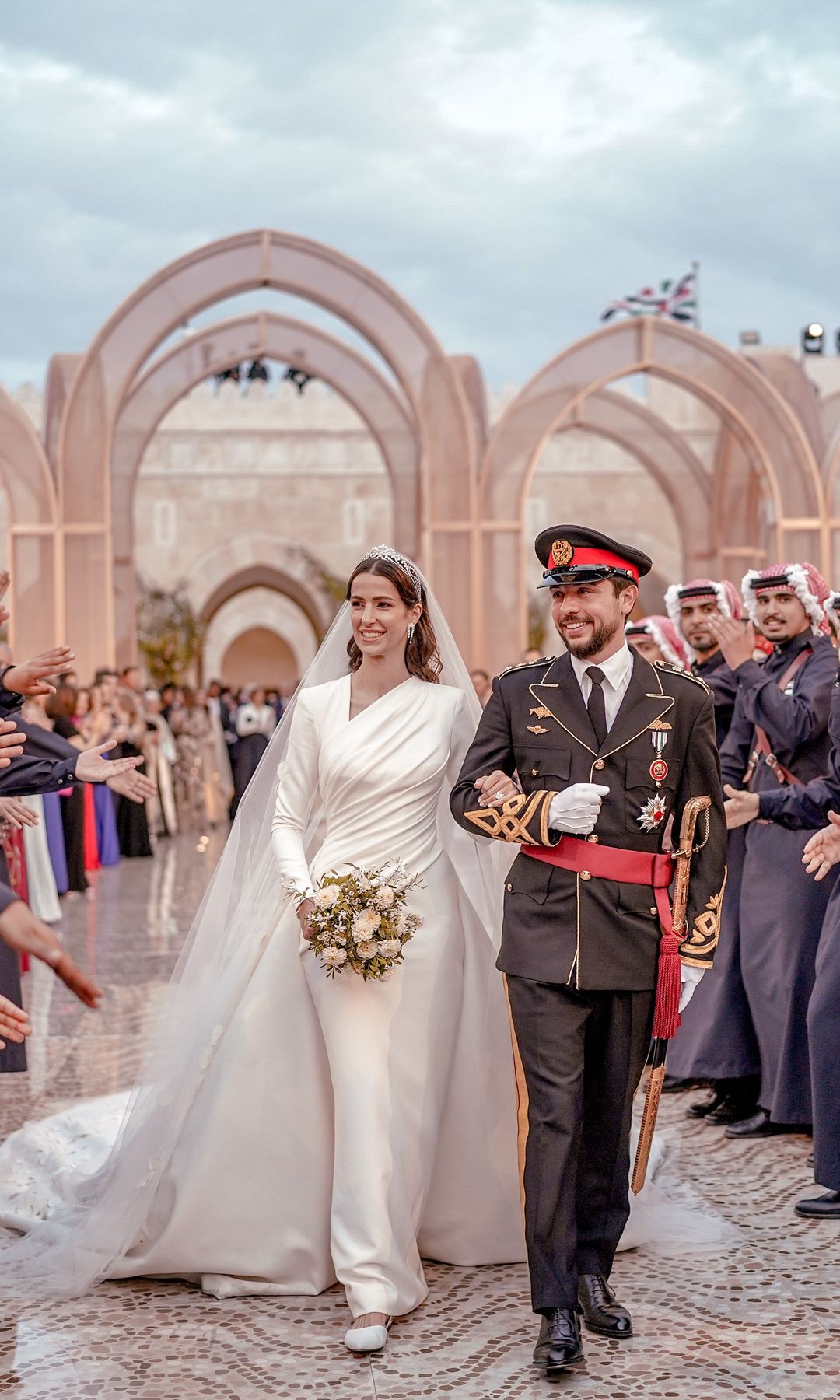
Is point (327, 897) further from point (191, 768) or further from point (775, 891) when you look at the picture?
point (191, 768)

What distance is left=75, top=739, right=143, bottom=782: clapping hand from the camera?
15.6 ft

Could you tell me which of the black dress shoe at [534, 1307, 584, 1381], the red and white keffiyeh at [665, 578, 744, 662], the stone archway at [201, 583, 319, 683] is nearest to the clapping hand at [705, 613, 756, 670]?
the red and white keffiyeh at [665, 578, 744, 662]

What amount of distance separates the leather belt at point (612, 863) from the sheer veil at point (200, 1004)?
0.53m

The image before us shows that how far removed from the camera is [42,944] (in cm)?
261

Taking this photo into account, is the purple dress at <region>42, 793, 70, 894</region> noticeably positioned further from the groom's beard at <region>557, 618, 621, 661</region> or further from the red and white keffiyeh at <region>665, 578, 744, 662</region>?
the groom's beard at <region>557, 618, 621, 661</region>

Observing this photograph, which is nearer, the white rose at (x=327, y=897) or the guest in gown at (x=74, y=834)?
the white rose at (x=327, y=897)

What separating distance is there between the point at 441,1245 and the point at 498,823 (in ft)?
4.55

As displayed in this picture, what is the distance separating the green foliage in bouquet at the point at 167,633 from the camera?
2748 centimetres

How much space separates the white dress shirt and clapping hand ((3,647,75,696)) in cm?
165

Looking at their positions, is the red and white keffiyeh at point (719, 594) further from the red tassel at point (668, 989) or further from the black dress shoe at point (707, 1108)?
the red tassel at point (668, 989)

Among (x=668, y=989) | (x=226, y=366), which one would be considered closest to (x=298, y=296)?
(x=226, y=366)

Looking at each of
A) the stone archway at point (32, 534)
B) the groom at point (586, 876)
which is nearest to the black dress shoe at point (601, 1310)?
the groom at point (586, 876)

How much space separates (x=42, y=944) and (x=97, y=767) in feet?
7.32

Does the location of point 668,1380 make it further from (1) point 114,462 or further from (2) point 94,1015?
(1) point 114,462
